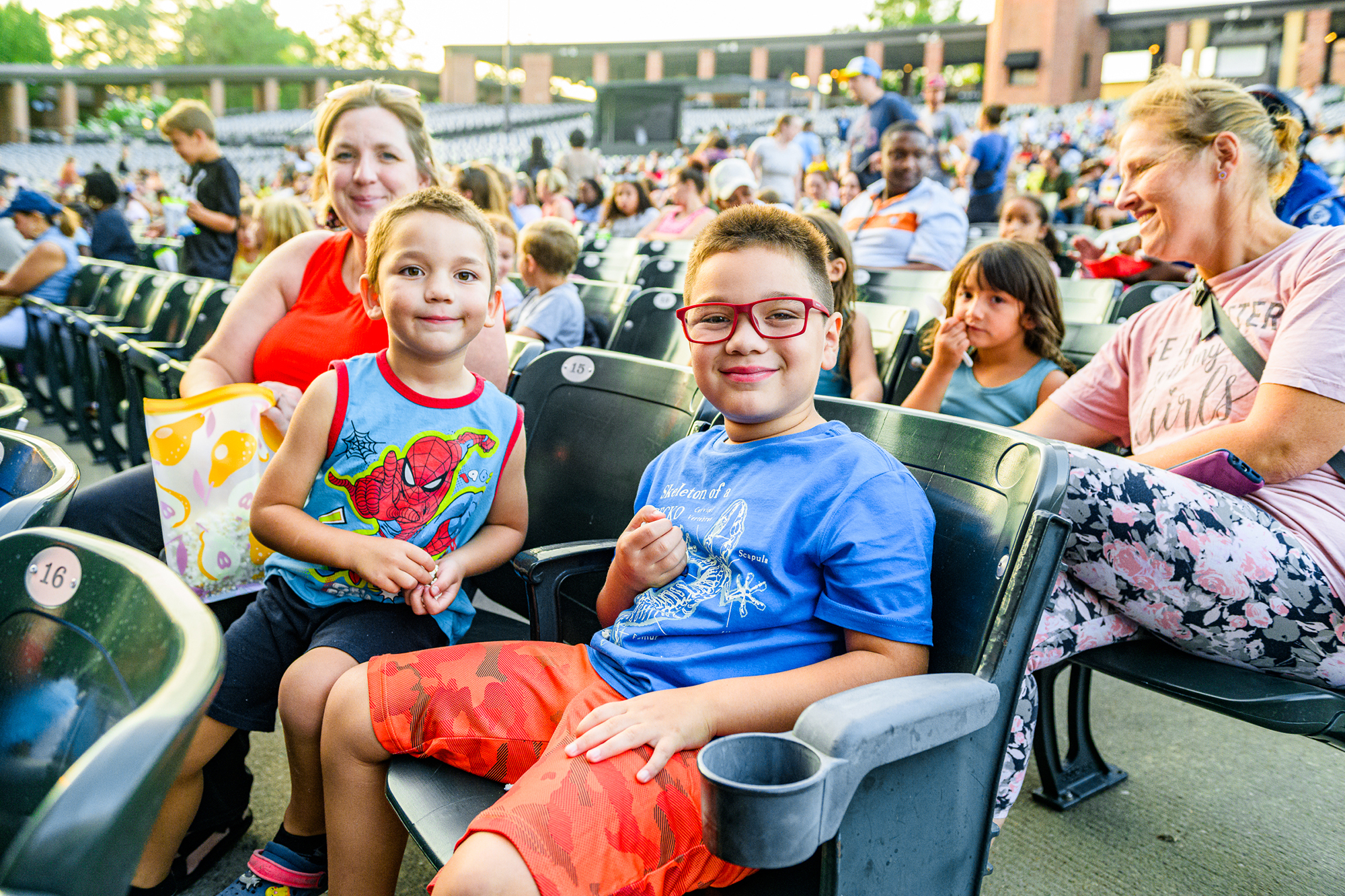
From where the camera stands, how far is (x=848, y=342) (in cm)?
284

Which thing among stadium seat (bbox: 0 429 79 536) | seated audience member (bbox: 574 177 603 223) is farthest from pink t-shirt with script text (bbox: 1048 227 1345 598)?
seated audience member (bbox: 574 177 603 223)

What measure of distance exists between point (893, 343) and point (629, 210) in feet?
20.5

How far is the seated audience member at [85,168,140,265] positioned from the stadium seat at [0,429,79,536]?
26.5 ft

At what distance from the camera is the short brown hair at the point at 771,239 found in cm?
140

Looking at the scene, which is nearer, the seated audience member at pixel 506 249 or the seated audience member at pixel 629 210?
the seated audience member at pixel 506 249

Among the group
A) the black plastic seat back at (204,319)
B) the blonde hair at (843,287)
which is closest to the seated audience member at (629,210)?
the black plastic seat back at (204,319)

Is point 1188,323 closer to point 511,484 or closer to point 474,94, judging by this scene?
point 511,484

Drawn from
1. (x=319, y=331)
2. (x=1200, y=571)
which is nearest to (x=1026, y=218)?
(x=1200, y=571)

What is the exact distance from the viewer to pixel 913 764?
1059 mm

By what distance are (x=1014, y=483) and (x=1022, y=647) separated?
215 millimetres

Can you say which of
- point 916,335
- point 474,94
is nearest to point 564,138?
point 474,94

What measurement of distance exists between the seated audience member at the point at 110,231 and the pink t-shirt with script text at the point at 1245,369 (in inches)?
340

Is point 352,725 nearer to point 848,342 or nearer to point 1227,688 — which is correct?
point 1227,688

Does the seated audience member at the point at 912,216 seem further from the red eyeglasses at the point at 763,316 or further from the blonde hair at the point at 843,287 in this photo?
the red eyeglasses at the point at 763,316
